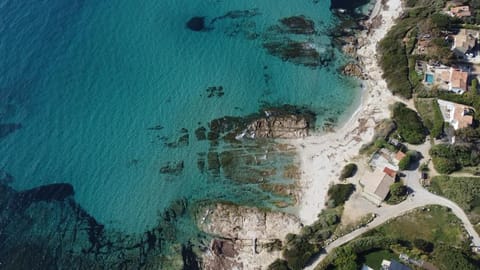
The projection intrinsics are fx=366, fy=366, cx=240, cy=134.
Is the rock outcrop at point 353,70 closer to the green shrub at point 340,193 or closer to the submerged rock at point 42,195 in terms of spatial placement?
the green shrub at point 340,193

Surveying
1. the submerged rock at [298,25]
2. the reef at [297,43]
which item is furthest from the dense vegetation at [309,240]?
the submerged rock at [298,25]

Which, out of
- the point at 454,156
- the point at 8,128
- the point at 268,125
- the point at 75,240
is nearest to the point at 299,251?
the point at 268,125

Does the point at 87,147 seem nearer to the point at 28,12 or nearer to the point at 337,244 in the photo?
the point at 28,12

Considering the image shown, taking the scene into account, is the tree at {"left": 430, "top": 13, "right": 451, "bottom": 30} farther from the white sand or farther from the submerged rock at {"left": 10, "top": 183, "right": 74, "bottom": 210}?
the submerged rock at {"left": 10, "top": 183, "right": 74, "bottom": 210}

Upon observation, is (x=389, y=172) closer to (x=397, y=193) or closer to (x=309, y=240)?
(x=397, y=193)

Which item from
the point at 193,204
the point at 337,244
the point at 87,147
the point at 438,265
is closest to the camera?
the point at 438,265

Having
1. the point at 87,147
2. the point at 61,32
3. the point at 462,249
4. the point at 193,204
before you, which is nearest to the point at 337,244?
the point at 462,249
